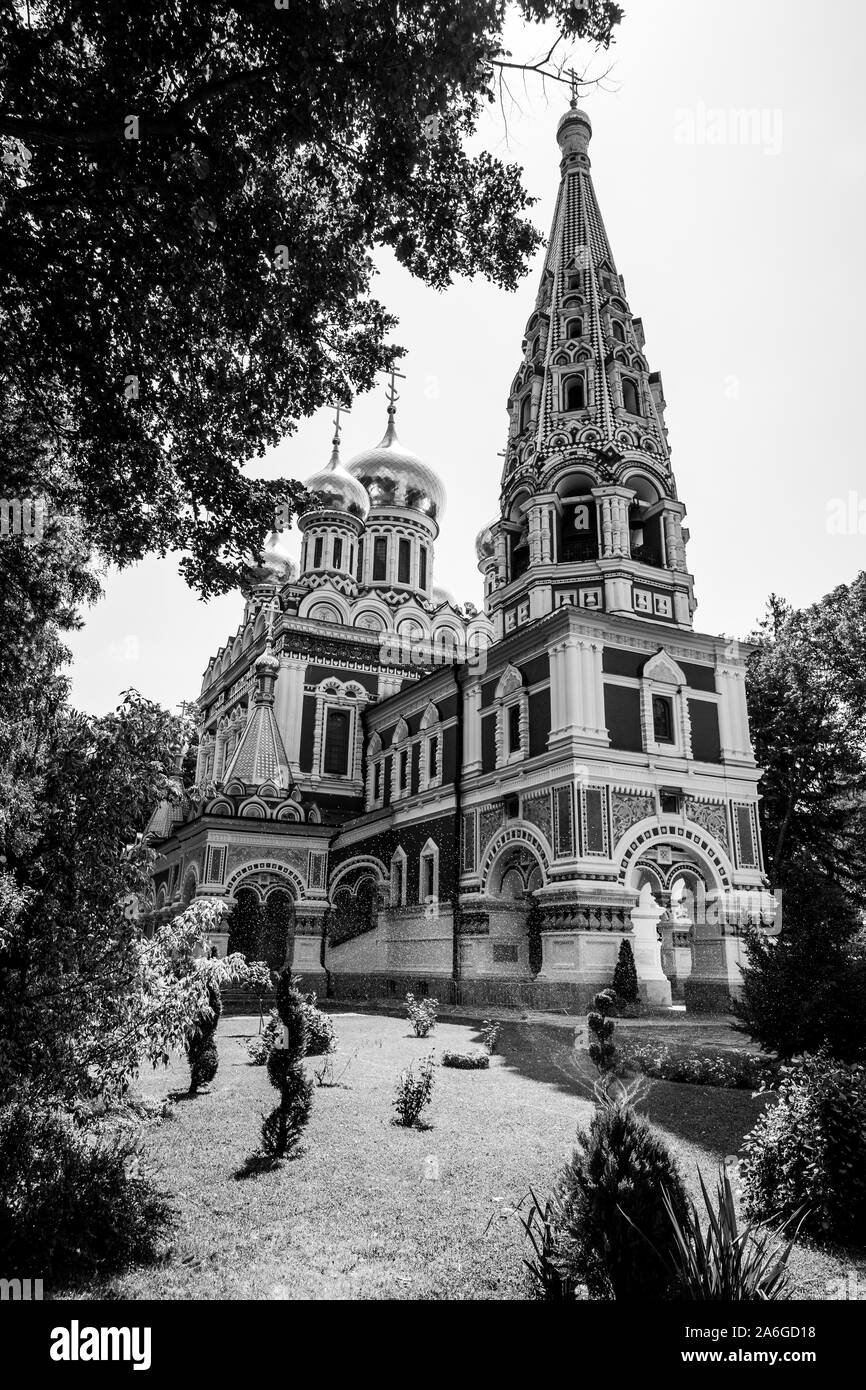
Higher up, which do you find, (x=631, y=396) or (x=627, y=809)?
(x=631, y=396)

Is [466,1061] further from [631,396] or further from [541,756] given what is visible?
[631,396]

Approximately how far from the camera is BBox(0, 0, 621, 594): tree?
5.25 metres

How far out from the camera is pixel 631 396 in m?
25.7

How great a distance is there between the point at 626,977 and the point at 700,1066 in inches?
291

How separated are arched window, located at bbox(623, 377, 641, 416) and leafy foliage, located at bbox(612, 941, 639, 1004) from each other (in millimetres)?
15559

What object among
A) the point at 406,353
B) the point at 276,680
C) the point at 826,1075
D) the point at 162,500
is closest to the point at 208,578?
the point at 162,500

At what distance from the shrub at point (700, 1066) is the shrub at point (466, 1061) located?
183 cm

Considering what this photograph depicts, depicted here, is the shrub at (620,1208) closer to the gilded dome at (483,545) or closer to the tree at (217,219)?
the tree at (217,219)

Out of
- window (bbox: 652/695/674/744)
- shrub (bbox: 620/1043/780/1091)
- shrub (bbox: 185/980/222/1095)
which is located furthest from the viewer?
window (bbox: 652/695/674/744)

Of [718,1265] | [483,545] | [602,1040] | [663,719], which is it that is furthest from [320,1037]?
[483,545]

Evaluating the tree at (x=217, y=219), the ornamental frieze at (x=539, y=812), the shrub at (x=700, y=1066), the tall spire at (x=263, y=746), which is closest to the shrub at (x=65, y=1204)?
the tree at (x=217, y=219)

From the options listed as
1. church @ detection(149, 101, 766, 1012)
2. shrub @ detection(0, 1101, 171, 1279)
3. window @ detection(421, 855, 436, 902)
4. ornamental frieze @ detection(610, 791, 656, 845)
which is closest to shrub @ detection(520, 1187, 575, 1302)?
shrub @ detection(0, 1101, 171, 1279)

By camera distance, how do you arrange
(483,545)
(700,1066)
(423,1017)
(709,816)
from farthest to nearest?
(483,545) → (709,816) → (423,1017) → (700,1066)

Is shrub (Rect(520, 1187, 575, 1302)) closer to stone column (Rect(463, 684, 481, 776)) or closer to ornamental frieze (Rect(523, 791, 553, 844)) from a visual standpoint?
ornamental frieze (Rect(523, 791, 553, 844))
